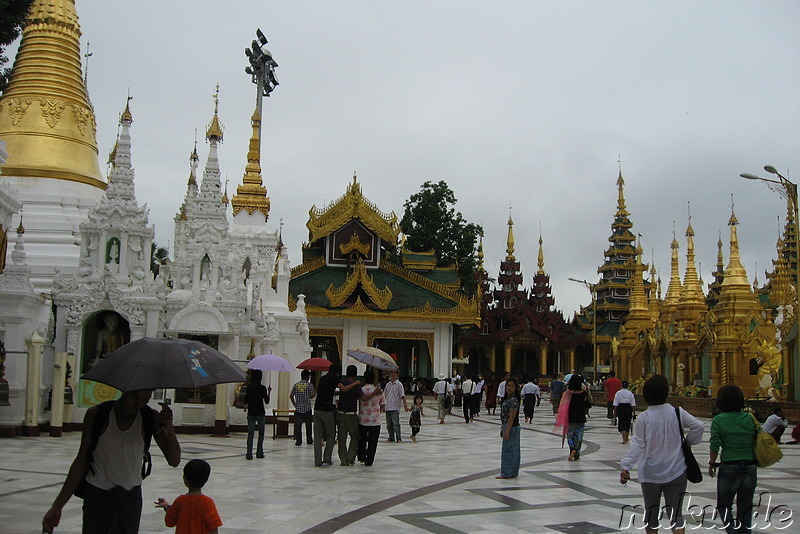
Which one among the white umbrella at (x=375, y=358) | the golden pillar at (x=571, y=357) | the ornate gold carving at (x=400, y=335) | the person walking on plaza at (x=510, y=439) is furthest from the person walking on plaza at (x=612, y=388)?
the golden pillar at (x=571, y=357)

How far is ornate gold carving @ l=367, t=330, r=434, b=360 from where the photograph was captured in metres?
43.0

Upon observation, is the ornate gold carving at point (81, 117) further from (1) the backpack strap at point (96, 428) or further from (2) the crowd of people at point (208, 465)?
(1) the backpack strap at point (96, 428)

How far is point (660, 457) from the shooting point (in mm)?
6551

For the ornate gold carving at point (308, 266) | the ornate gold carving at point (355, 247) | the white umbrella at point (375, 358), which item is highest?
the ornate gold carving at point (355, 247)

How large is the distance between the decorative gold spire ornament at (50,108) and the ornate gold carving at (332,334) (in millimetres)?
17949

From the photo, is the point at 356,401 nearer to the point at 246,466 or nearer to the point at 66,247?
the point at 246,466

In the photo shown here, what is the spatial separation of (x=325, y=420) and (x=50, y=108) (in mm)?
17089

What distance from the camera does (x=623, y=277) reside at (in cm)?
6925

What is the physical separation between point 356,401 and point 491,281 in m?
50.9

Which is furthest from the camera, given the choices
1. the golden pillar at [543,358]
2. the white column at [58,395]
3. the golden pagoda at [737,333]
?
the golden pillar at [543,358]

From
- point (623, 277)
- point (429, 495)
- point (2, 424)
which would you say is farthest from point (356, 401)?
point (623, 277)

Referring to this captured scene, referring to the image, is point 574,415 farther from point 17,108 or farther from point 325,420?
point 17,108

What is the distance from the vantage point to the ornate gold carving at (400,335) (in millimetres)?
43006

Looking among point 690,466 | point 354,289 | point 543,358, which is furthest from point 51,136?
point 543,358
